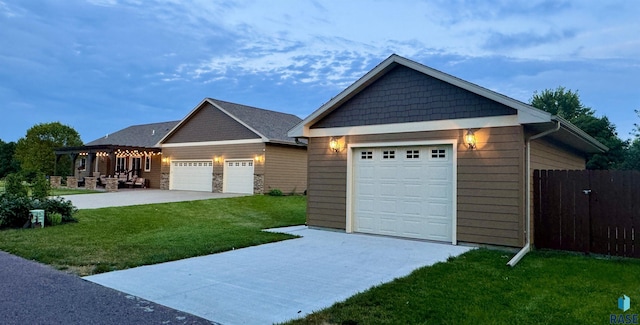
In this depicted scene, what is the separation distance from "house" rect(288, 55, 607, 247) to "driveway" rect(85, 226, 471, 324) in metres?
0.81

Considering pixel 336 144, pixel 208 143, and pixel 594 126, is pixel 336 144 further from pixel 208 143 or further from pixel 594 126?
pixel 594 126

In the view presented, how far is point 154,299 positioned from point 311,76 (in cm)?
2714

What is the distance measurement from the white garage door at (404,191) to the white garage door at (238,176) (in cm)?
1061

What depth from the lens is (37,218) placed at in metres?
9.46

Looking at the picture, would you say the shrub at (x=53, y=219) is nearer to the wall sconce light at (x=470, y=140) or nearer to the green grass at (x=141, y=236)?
the green grass at (x=141, y=236)

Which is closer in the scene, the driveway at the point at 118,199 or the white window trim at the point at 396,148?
the white window trim at the point at 396,148

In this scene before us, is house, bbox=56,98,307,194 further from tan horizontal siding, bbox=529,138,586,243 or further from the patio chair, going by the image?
tan horizontal siding, bbox=529,138,586,243

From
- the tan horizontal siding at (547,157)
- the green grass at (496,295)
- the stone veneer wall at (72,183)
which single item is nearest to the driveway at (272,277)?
the green grass at (496,295)

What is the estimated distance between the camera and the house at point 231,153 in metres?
19.2

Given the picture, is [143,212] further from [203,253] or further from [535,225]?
[535,225]

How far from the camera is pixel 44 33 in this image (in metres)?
22.6

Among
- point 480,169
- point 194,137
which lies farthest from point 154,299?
point 194,137

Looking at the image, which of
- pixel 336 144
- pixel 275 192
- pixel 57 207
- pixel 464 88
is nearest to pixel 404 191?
pixel 336 144

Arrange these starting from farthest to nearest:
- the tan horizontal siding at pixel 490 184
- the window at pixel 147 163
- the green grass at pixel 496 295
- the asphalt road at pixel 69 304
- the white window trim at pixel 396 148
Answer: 1. the window at pixel 147 163
2. the white window trim at pixel 396 148
3. the tan horizontal siding at pixel 490 184
4. the green grass at pixel 496 295
5. the asphalt road at pixel 69 304
